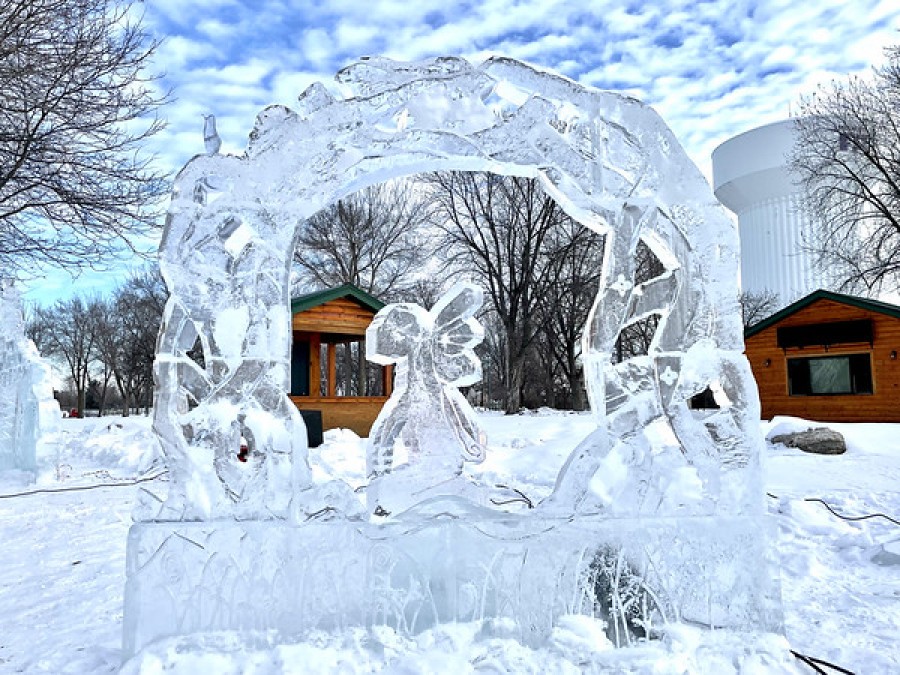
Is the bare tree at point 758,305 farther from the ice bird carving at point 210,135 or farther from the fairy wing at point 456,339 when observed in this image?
the ice bird carving at point 210,135

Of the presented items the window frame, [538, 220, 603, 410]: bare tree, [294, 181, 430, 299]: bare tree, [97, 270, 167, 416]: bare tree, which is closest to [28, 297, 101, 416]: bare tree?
[97, 270, 167, 416]: bare tree

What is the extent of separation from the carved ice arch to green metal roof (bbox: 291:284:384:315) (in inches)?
393

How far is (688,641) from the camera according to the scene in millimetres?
1975

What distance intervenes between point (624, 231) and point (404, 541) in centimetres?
133

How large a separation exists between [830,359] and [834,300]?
148 centimetres

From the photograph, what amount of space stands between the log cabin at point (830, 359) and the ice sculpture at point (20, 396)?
13288 millimetres

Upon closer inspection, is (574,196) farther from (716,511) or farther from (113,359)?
(113,359)

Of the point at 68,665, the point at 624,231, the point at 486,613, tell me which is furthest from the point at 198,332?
the point at 624,231

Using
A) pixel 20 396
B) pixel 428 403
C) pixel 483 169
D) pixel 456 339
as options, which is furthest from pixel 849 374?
pixel 20 396

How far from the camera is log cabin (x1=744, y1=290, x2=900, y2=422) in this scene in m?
14.2

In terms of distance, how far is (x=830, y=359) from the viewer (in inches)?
601

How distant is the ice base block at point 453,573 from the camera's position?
1999mm

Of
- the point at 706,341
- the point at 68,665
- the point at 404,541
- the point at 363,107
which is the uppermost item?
the point at 363,107

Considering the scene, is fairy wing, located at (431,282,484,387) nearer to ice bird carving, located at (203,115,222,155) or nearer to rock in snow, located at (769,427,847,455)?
ice bird carving, located at (203,115,222,155)
